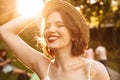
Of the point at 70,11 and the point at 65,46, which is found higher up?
the point at 70,11

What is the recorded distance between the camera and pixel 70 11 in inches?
129

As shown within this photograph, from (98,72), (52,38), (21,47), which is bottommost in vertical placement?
(98,72)

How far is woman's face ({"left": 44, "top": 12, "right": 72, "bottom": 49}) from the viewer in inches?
126

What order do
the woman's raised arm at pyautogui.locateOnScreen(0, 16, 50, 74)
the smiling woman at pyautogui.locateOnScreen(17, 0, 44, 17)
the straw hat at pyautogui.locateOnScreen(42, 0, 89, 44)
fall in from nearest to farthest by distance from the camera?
1. the straw hat at pyautogui.locateOnScreen(42, 0, 89, 44)
2. the woman's raised arm at pyautogui.locateOnScreen(0, 16, 50, 74)
3. the smiling woman at pyautogui.locateOnScreen(17, 0, 44, 17)

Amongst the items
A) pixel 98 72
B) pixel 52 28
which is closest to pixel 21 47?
pixel 52 28

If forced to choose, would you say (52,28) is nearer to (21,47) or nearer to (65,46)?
(65,46)

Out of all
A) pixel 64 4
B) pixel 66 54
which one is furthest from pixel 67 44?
pixel 64 4

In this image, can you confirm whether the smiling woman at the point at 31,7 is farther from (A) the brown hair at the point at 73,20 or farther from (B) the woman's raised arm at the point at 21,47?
(A) the brown hair at the point at 73,20

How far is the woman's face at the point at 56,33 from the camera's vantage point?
10.5ft

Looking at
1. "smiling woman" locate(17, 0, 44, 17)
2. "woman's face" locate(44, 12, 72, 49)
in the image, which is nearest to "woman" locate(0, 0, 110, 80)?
"woman's face" locate(44, 12, 72, 49)

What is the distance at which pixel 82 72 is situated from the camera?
10.6 feet

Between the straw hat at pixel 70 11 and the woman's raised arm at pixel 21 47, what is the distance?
0.23 meters

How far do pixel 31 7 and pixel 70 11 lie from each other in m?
0.63

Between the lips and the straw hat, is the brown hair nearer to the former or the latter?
the straw hat
